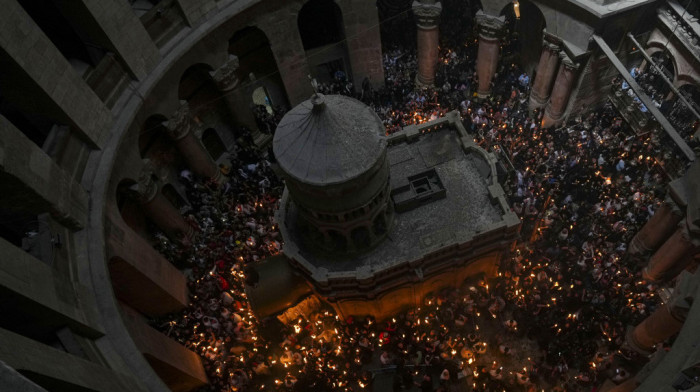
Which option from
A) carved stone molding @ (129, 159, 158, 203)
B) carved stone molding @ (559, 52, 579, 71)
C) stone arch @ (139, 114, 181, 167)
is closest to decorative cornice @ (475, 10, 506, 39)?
carved stone molding @ (559, 52, 579, 71)

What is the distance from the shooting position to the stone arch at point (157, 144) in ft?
53.5

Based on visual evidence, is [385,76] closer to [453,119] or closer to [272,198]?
[453,119]

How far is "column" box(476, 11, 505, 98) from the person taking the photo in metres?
18.6

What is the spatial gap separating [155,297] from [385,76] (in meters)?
14.7

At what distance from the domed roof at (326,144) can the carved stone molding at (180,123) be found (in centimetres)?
576

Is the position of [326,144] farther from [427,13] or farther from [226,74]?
[427,13]

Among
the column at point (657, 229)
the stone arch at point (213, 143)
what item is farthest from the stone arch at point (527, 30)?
the stone arch at point (213, 143)

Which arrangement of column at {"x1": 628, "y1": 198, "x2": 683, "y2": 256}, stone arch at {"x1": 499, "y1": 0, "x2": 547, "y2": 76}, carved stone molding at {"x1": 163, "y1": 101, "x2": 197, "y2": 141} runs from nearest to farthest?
column at {"x1": 628, "y1": 198, "x2": 683, "y2": 256} < carved stone molding at {"x1": 163, "y1": 101, "x2": 197, "y2": 141} < stone arch at {"x1": 499, "y1": 0, "x2": 547, "y2": 76}

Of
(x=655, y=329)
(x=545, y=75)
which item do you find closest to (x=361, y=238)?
(x=655, y=329)

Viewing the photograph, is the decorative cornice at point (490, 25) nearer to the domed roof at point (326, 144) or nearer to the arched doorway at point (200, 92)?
the domed roof at point (326, 144)

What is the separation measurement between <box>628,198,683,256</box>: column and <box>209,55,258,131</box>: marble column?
15.4m

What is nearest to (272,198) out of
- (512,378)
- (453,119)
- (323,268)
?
(323,268)

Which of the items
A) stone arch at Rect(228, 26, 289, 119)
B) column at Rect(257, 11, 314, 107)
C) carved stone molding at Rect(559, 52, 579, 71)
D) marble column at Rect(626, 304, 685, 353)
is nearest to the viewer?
marble column at Rect(626, 304, 685, 353)

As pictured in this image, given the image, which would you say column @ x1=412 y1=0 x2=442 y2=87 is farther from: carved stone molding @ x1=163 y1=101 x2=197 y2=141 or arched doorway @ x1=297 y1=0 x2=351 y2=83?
carved stone molding @ x1=163 y1=101 x2=197 y2=141
